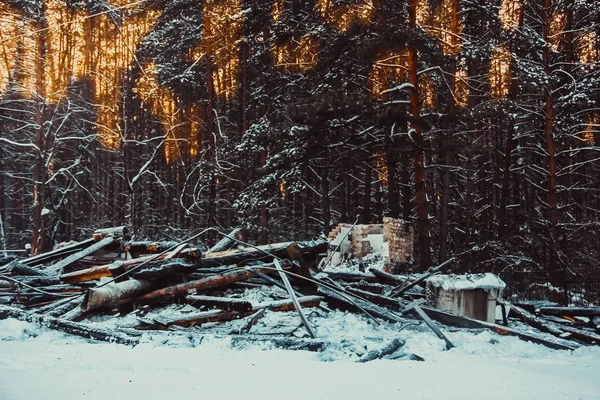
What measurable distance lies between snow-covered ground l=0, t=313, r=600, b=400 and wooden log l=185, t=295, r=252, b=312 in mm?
1305

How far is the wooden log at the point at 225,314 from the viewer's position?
6199mm

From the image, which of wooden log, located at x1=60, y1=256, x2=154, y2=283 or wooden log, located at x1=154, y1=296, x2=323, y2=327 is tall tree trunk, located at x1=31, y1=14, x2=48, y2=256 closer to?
wooden log, located at x1=60, y1=256, x2=154, y2=283

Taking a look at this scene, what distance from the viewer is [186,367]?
414cm

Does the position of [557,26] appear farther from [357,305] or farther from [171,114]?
[171,114]

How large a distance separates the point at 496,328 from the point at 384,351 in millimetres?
2159

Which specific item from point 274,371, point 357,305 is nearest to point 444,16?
point 357,305

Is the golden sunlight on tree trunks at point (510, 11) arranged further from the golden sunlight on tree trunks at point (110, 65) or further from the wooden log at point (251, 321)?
the golden sunlight on tree trunks at point (110, 65)

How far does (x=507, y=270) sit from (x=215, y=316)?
11.3 metres

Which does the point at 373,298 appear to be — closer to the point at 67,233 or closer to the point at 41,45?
the point at 41,45

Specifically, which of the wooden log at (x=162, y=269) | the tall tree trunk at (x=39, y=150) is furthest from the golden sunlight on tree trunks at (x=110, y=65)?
the wooden log at (x=162, y=269)

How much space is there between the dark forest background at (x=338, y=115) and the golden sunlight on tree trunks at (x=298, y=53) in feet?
0.39

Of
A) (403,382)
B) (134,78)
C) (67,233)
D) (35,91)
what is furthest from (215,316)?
(134,78)

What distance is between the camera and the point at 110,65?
1223 inches

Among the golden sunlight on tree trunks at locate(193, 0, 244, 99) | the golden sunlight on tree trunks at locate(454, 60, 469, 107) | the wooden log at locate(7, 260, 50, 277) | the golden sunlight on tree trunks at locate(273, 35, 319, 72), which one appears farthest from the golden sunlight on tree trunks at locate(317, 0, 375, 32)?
the wooden log at locate(7, 260, 50, 277)
